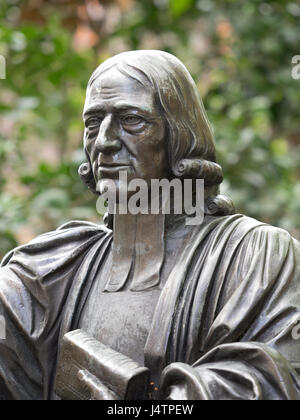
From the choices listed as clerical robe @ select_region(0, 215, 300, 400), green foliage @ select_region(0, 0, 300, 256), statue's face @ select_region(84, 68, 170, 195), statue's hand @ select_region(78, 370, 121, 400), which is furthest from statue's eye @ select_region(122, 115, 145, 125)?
green foliage @ select_region(0, 0, 300, 256)

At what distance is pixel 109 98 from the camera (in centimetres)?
275

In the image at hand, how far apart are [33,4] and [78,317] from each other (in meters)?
4.46

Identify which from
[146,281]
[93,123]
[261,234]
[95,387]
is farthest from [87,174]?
[95,387]

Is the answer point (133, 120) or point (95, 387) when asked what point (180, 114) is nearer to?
point (133, 120)

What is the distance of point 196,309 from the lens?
2580 millimetres

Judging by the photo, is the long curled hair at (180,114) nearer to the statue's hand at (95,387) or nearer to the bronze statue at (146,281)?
the bronze statue at (146,281)

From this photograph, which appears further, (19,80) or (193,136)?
(19,80)

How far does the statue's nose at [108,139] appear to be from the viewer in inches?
107

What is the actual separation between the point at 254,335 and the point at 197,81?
14.2 ft

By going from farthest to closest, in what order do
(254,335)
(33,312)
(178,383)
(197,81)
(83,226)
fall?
(197,81) < (83,226) < (33,312) < (254,335) < (178,383)
